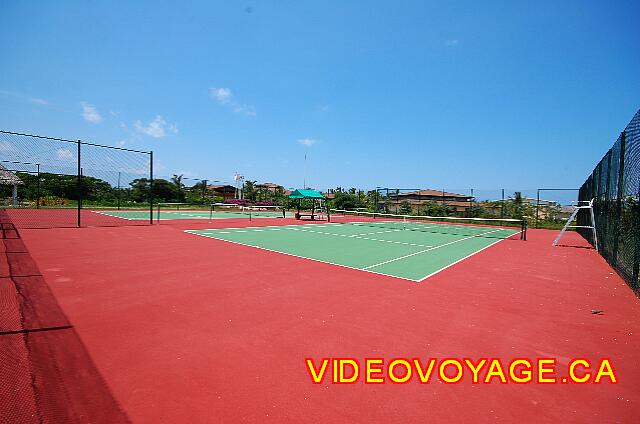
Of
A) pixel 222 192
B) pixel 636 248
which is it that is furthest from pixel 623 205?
pixel 222 192

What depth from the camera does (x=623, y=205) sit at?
7879 mm

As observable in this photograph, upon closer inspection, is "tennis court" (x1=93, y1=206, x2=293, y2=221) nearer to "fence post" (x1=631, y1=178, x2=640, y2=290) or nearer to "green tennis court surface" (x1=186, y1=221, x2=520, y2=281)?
"green tennis court surface" (x1=186, y1=221, x2=520, y2=281)

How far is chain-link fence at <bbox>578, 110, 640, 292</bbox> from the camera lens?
6.59 m

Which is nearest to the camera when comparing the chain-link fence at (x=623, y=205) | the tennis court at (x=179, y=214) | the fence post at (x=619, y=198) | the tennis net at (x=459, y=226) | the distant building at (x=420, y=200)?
the chain-link fence at (x=623, y=205)

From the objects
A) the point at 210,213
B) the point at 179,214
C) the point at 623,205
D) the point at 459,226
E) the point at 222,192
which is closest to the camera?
the point at 623,205

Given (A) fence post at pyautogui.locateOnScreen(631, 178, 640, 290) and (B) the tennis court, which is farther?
(B) the tennis court

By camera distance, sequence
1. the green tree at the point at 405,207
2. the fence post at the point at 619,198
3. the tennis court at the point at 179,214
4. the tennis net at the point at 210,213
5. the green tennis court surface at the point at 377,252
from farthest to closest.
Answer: the green tree at the point at 405,207, the tennis net at the point at 210,213, the tennis court at the point at 179,214, the fence post at the point at 619,198, the green tennis court surface at the point at 377,252

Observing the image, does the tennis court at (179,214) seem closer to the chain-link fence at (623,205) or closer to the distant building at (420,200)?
the distant building at (420,200)

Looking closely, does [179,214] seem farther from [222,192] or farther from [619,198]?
[222,192]

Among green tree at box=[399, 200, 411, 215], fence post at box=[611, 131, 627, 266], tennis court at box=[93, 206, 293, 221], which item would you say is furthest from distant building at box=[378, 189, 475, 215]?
fence post at box=[611, 131, 627, 266]

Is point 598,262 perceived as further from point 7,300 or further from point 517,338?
point 7,300

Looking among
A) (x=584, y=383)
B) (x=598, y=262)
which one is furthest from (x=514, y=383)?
(x=598, y=262)

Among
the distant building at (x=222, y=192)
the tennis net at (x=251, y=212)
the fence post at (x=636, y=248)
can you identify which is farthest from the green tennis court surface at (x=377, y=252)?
the distant building at (x=222, y=192)

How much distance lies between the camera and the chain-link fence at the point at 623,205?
21.6 feet
